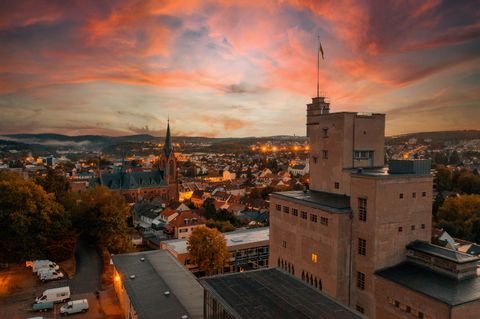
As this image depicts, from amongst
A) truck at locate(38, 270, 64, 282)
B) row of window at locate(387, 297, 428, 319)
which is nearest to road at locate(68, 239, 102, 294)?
truck at locate(38, 270, 64, 282)

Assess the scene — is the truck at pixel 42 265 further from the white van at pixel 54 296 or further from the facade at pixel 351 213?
the facade at pixel 351 213

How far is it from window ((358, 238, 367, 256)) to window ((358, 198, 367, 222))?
168cm

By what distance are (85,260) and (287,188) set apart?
7247 cm

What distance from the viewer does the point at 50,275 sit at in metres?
38.8

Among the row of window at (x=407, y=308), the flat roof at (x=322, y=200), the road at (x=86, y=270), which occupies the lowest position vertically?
the road at (x=86, y=270)

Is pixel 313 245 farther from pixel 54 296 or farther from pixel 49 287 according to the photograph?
pixel 49 287

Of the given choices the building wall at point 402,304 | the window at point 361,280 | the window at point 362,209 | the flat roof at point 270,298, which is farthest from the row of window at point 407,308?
the flat roof at point 270,298

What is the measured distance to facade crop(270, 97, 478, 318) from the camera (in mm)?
26766

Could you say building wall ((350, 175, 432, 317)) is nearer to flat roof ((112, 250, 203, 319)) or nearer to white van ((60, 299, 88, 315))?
flat roof ((112, 250, 203, 319))

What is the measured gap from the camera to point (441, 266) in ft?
79.0

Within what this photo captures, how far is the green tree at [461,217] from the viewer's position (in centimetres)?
6198

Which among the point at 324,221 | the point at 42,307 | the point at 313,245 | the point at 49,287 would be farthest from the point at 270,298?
the point at 49,287

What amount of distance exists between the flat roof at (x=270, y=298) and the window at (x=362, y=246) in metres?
7.69

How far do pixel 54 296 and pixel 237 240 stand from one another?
24969 mm
